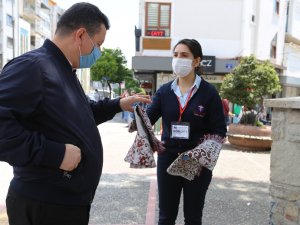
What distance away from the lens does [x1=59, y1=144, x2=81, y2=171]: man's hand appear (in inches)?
72.1

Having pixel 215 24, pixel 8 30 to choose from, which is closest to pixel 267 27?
pixel 215 24

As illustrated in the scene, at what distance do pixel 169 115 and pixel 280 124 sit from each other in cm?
110

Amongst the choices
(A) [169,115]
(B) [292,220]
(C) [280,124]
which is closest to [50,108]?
(A) [169,115]

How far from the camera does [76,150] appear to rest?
1.87 meters

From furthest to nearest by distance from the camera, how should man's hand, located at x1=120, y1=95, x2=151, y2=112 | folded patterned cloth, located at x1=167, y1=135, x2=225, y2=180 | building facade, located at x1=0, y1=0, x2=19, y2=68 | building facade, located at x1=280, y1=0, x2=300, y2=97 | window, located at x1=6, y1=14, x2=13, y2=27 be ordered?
window, located at x1=6, y1=14, x2=13, y2=27
building facade, located at x1=0, y1=0, x2=19, y2=68
building facade, located at x1=280, y1=0, x2=300, y2=97
folded patterned cloth, located at x1=167, y1=135, x2=225, y2=180
man's hand, located at x1=120, y1=95, x2=151, y2=112

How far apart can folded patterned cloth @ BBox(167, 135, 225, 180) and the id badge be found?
14cm

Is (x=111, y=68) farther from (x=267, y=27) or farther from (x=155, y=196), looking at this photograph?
(x=155, y=196)

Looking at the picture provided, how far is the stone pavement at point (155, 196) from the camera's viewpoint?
4570mm

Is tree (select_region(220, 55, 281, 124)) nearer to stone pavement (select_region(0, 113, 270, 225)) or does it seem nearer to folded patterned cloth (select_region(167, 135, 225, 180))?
stone pavement (select_region(0, 113, 270, 225))

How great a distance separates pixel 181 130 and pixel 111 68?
125 ft

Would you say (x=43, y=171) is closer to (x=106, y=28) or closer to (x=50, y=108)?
(x=50, y=108)

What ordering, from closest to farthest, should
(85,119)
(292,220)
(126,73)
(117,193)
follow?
1. (85,119)
2. (292,220)
3. (117,193)
4. (126,73)

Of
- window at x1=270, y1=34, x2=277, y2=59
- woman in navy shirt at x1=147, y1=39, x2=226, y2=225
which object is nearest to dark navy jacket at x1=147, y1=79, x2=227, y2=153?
woman in navy shirt at x1=147, y1=39, x2=226, y2=225

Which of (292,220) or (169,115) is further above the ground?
(169,115)
